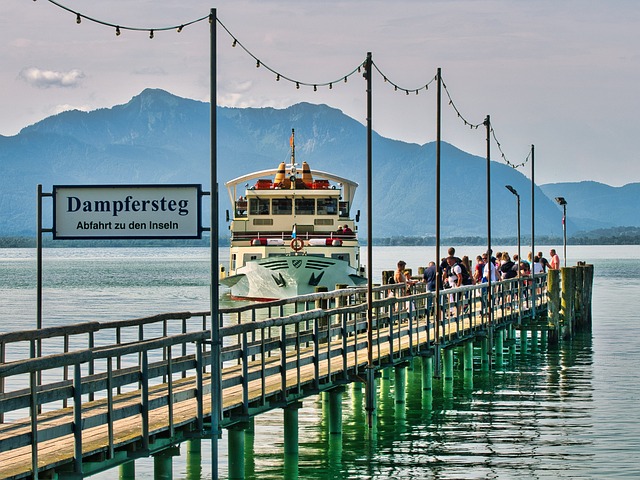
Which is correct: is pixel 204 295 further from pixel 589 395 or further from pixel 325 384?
pixel 325 384

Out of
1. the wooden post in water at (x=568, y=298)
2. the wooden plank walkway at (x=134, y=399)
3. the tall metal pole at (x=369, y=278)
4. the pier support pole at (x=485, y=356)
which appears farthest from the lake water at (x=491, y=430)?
the wooden plank walkway at (x=134, y=399)

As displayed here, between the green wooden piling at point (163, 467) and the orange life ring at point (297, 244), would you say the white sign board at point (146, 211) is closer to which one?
the green wooden piling at point (163, 467)

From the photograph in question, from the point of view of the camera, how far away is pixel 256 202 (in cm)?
5853

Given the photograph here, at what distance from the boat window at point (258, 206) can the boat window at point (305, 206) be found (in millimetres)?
1428

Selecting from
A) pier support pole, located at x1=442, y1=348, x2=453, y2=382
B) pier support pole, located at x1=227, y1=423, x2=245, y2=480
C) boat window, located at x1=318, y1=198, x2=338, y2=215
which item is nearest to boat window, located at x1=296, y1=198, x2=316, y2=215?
boat window, located at x1=318, y1=198, x2=338, y2=215

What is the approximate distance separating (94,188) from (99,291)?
2840 inches

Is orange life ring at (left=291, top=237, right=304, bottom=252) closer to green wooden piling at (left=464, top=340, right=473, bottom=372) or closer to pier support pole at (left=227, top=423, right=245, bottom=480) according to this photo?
green wooden piling at (left=464, top=340, right=473, bottom=372)

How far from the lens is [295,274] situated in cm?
5525

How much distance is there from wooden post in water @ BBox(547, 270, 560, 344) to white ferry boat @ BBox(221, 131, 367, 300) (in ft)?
58.4

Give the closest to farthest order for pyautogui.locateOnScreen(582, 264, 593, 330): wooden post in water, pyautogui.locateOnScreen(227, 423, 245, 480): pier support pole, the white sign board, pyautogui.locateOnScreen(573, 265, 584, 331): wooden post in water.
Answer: the white sign board < pyautogui.locateOnScreen(227, 423, 245, 480): pier support pole < pyautogui.locateOnScreen(573, 265, 584, 331): wooden post in water < pyautogui.locateOnScreen(582, 264, 593, 330): wooden post in water

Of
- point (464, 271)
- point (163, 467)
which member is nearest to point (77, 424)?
point (163, 467)

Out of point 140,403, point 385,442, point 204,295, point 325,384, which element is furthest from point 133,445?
point 204,295

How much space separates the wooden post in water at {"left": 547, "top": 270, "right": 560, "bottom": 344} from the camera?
37.5 m

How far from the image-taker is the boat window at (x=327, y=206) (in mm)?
58375
